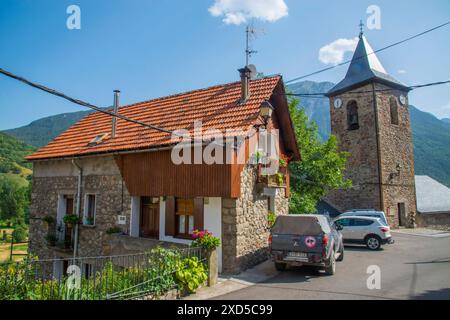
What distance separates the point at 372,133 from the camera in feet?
84.2

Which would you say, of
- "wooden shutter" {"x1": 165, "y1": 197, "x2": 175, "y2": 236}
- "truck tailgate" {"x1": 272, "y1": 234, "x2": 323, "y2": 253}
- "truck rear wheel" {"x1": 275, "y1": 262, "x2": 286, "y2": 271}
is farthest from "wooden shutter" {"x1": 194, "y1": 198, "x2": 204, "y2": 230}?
"truck rear wheel" {"x1": 275, "y1": 262, "x2": 286, "y2": 271}

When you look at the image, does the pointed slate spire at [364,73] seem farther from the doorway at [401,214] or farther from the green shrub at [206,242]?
the green shrub at [206,242]

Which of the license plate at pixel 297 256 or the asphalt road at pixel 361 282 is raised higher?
the license plate at pixel 297 256

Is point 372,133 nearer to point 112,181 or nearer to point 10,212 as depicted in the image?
point 112,181

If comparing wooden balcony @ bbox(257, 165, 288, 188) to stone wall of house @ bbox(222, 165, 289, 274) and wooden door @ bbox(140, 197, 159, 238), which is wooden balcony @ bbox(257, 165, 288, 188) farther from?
wooden door @ bbox(140, 197, 159, 238)

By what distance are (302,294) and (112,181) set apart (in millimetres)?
9025

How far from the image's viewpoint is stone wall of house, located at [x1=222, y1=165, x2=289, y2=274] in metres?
9.31

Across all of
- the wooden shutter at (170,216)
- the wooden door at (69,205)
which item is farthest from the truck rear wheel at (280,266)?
the wooden door at (69,205)

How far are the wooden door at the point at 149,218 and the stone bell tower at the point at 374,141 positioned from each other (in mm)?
19897

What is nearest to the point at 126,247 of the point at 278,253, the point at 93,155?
the point at 93,155

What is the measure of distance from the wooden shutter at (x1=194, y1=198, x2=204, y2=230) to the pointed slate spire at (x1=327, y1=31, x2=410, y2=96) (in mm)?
21141

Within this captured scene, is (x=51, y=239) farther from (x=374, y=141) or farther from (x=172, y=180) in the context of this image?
(x=374, y=141)

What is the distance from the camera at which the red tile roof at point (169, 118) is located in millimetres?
11172
